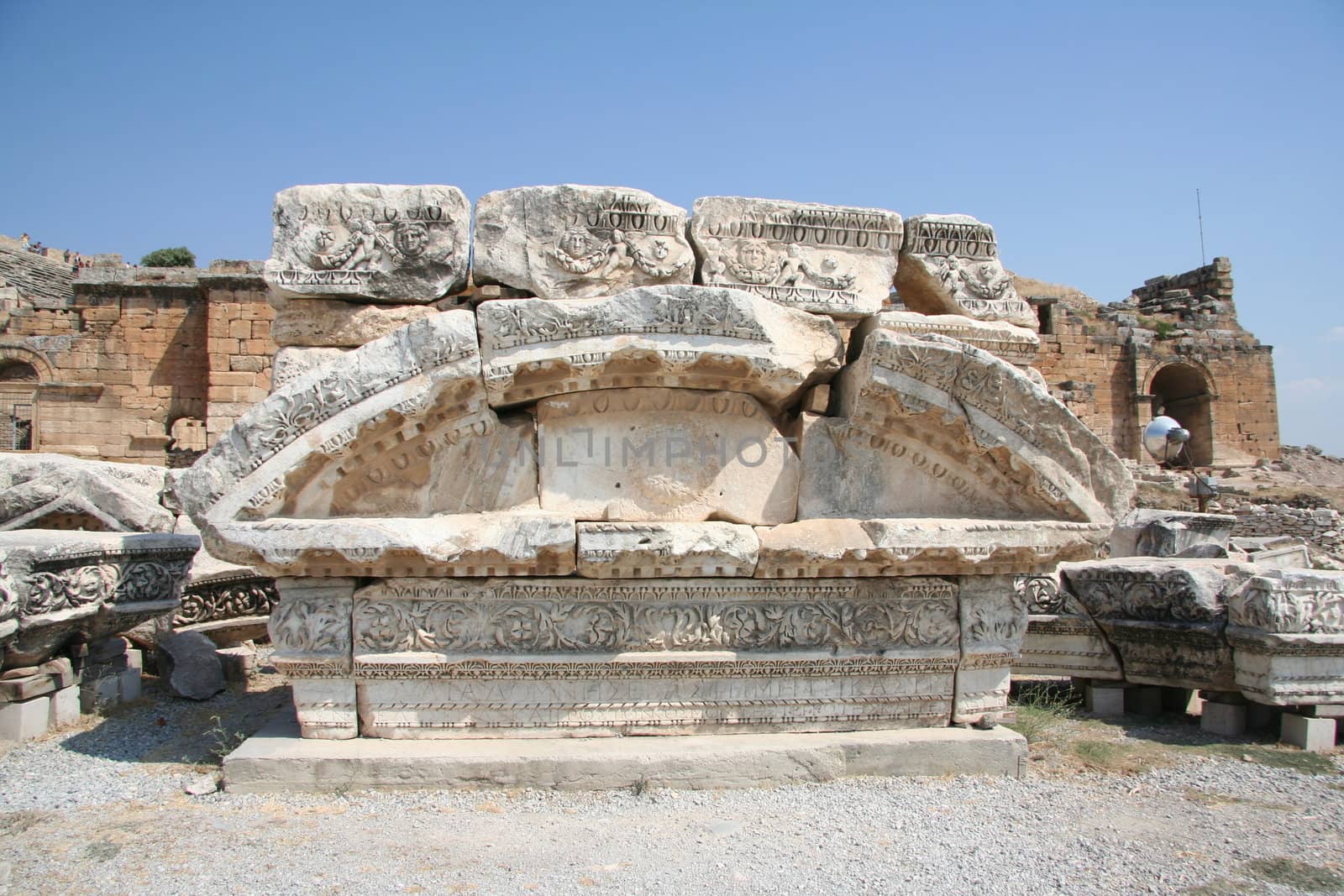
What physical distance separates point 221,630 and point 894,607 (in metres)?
4.37

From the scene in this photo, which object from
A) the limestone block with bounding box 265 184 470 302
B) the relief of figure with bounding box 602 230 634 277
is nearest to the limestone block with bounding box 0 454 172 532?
the limestone block with bounding box 265 184 470 302

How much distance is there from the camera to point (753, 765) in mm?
3254

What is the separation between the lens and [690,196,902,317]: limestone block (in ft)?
12.0

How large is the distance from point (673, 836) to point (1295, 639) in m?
2.98

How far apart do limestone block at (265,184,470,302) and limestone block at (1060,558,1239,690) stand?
3681 millimetres

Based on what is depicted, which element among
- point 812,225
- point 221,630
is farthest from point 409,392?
point 221,630

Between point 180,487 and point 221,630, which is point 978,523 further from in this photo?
point 221,630

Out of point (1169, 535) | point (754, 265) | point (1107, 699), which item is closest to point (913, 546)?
point (754, 265)

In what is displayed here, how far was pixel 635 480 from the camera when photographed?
139 inches

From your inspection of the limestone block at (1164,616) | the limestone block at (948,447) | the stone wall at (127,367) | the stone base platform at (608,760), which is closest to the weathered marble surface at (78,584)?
the stone base platform at (608,760)

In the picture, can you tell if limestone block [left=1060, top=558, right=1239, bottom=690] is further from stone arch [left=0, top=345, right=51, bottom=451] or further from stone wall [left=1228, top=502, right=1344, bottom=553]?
stone arch [left=0, top=345, right=51, bottom=451]

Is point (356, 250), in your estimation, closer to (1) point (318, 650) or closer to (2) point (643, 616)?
(1) point (318, 650)

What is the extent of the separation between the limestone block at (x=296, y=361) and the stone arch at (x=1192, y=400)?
22.3 metres

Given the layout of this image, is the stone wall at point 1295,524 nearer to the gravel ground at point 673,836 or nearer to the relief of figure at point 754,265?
the gravel ground at point 673,836
